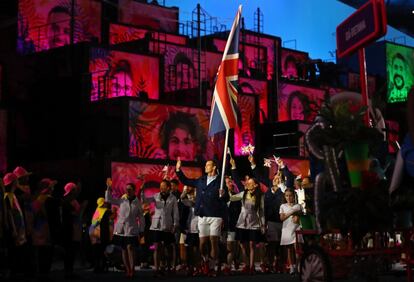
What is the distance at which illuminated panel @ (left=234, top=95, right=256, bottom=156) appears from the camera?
33.6 meters

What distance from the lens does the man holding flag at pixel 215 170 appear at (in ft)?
52.3

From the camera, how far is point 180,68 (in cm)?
3834

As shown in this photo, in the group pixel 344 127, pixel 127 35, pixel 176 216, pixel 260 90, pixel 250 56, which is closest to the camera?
pixel 344 127

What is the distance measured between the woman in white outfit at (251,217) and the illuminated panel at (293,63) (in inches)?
1253

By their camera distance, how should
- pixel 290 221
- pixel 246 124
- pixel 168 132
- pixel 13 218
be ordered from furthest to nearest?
pixel 246 124, pixel 168 132, pixel 290 221, pixel 13 218

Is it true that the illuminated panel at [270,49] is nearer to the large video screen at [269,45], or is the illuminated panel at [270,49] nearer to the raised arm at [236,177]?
the large video screen at [269,45]

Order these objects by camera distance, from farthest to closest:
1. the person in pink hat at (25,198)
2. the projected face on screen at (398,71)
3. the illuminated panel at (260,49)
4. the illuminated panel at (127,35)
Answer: the projected face on screen at (398,71)
the illuminated panel at (260,49)
the illuminated panel at (127,35)
the person in pink hat at (25,198)

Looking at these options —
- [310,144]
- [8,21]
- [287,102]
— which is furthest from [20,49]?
[310,144]

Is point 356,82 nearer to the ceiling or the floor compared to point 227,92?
nearer to the ceiling

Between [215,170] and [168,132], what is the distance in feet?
42.6

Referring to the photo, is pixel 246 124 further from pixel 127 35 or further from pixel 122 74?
pixel 127 35

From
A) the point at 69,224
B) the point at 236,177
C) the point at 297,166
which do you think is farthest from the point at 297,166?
the point at 69,224

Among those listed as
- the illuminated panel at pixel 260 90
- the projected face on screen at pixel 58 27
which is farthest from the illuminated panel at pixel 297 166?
the projected face on screen at pixel 58 27

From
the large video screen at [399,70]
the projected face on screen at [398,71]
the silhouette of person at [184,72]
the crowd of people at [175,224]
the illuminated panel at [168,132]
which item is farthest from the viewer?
the projected face on screen at [398,71]
